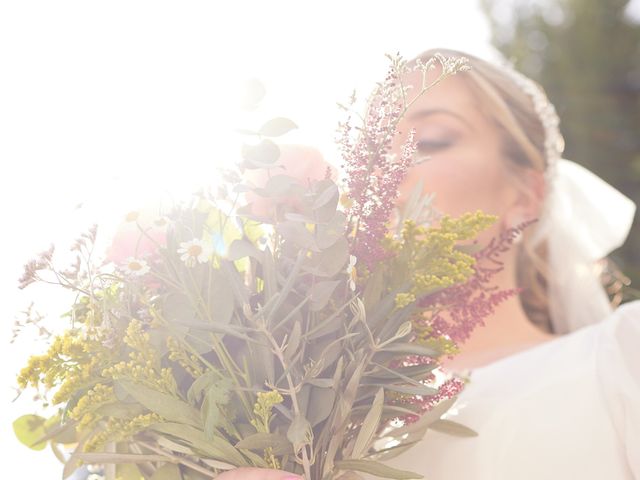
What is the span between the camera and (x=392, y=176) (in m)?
1.12

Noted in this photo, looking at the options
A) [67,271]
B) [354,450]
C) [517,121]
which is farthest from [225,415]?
[517,121]

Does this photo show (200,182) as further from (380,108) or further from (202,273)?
(380,108)

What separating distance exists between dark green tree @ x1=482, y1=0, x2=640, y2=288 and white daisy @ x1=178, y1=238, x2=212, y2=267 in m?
6.19

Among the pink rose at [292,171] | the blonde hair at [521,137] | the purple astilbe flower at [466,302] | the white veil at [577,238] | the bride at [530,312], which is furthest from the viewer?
the white veil at [577,238]

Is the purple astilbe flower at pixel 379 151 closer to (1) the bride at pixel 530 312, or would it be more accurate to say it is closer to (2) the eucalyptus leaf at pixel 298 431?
(1) the bride at pixel 530 312

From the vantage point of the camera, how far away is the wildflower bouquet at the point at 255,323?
1118 mm

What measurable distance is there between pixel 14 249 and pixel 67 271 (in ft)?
0.71

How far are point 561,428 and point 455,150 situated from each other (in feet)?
3.21

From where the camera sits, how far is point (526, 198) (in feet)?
8.22

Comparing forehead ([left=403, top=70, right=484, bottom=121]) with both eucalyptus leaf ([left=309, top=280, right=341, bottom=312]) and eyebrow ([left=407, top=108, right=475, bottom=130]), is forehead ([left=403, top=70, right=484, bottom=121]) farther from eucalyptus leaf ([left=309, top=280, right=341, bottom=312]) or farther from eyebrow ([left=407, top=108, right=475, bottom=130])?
eucalyptus leaf ([left=309, top=280, right=341, bottom=312])

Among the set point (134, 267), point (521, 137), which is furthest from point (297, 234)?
point (521, 137)

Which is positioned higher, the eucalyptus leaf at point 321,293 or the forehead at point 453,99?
the forehead at point 453,99

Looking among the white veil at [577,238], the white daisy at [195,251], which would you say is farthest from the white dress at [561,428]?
the white veil at [577,238]

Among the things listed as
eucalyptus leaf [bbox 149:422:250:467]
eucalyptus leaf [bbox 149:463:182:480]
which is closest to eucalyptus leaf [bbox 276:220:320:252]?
eucalyptus leaf [bbox 149:422:250:467]
